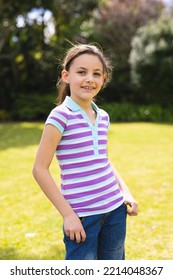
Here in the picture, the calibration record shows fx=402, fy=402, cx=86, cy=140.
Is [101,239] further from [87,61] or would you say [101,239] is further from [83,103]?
[87,61]

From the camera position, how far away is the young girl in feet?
6.36

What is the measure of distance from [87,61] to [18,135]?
10.3m

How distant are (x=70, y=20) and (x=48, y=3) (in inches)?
135

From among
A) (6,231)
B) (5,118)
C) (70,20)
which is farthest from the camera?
(70,20)

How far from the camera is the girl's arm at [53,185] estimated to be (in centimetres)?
191

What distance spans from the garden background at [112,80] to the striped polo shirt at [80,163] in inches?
149

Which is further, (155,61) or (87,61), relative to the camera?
(155,61)

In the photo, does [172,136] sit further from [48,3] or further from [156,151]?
[48,3]

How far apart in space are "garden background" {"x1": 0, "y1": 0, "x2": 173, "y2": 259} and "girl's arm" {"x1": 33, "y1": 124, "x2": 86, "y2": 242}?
390cm

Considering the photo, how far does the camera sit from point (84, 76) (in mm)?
2080

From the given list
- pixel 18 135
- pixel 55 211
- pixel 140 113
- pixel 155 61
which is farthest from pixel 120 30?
pixel 55 211

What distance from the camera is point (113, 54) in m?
18.3

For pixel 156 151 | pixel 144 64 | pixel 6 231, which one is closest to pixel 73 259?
pixel 6 231

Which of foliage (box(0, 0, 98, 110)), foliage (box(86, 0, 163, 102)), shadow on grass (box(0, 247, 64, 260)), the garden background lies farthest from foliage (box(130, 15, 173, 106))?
shadow on grass (box(0, 247, 64, 260))
